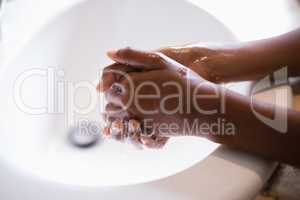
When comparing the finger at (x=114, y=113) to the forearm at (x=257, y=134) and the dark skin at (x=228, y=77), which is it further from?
the forearm at (x=257, y=134)

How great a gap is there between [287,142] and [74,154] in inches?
13.9

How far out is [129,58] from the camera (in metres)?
0.57

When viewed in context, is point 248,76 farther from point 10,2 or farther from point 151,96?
point 10,2

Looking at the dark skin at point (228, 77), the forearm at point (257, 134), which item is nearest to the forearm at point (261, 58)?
the dark skin at point (228, 77)

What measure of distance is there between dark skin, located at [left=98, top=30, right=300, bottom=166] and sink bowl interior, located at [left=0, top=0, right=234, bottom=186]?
0.24 ft

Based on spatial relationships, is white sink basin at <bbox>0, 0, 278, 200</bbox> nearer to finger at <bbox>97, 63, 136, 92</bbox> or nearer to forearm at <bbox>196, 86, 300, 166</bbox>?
forearm at <bbox>196, 86, 300, 166</bbox>

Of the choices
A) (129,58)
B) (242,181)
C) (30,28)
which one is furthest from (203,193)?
(30,28)

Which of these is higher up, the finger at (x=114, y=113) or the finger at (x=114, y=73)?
the finger at (x=114, y=73)

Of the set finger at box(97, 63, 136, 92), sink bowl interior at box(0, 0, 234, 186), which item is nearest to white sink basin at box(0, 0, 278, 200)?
sink bowl interior at box(0, 0, 234, 186)

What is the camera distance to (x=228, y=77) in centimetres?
67

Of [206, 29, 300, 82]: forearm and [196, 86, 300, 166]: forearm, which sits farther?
[206, 29, 300, 82]: forearm

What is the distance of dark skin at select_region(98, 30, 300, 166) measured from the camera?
1.75 ft

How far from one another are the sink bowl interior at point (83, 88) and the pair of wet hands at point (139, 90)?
0.21ft

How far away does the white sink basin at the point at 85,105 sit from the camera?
0.53 metres
